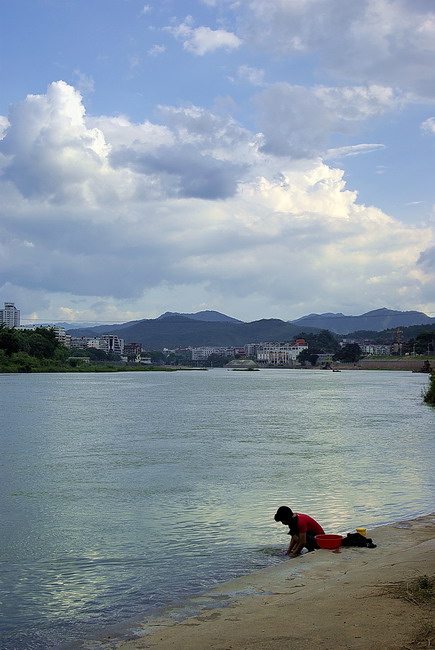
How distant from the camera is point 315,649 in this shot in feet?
20.8

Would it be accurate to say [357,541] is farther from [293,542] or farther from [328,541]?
[293,542]

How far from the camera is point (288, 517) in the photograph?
11094 millimetres

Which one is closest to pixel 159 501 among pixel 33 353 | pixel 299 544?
pixel 299 544

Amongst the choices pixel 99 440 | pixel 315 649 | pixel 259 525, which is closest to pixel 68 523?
pixel 259 525

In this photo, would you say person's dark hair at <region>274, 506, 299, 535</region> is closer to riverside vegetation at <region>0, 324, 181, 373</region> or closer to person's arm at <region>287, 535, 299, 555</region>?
A: person's arm at <region>287, 535, 299, 555</region>

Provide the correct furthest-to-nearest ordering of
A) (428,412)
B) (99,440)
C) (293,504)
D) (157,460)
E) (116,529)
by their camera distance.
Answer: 1. (428,412)
2. (99,440)
3. (157,460)
4. (293,504)
5. (116,529)

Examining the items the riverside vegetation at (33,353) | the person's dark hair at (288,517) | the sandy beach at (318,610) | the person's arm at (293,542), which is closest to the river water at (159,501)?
the person's arm at (293,542)

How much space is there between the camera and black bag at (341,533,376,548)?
11.3 m

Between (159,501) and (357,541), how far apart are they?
271 inches

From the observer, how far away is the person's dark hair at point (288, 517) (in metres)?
11.0

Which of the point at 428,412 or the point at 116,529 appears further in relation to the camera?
the point at 428,412

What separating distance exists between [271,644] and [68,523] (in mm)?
9014

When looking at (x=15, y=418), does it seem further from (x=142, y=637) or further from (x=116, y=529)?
(x=142, y=637)

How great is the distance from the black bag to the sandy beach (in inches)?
5.3
